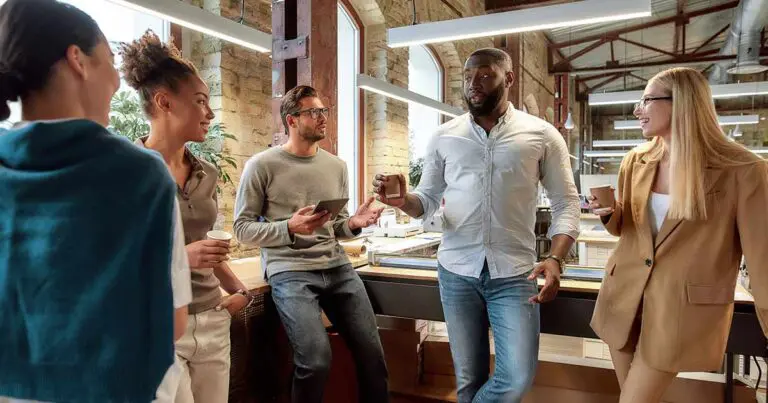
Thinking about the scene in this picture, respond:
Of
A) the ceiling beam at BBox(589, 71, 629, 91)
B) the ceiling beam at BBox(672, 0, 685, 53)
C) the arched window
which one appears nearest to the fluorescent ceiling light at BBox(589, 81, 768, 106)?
the arched window

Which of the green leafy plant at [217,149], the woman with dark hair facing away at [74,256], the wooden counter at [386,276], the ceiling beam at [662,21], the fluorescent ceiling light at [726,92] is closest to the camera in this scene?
the woman with dark hair facing away at [74,256]

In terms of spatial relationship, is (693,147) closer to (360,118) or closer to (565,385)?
(565,385)

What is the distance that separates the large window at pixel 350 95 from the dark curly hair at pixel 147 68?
437cm

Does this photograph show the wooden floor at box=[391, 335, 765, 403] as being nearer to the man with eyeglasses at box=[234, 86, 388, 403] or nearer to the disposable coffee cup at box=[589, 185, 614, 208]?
the man with eyeglasses at box=[234, 86, 388, 403]

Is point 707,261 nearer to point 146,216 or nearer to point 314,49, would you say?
point 146,216

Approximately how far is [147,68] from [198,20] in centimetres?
113

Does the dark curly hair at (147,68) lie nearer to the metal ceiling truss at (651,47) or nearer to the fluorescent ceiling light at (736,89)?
the fluorescent ceiling light at (736,89)

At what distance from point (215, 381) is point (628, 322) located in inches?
Result: 54.4

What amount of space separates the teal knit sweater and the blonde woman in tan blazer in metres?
1.53

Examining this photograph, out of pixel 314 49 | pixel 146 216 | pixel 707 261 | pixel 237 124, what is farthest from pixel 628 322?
pixel 237 124

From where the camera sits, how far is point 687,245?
1.64m

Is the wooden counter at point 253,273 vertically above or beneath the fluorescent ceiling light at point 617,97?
beneath

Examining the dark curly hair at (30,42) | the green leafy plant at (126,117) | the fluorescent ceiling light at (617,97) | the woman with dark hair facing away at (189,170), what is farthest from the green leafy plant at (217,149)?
the fluorescent ceiling light at (617,97)

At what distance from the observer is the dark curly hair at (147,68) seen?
1.62 m
